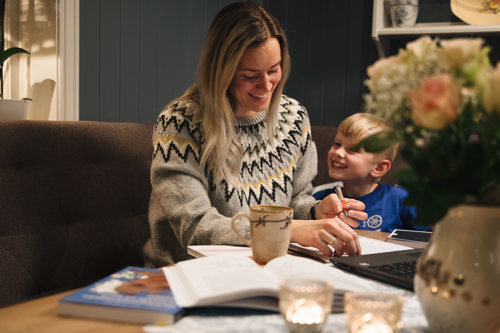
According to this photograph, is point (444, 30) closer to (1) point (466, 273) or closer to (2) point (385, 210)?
(2) point (385, 210)

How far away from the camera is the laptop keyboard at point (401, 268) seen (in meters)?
0.87

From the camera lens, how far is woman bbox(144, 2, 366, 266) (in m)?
1.32

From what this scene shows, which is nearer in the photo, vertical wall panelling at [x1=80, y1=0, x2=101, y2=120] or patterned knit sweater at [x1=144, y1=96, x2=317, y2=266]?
patterned knit sweater at [x1=144, y1=96, x2=317, y2=266]

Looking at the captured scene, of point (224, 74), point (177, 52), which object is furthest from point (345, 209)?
point (177, 52)

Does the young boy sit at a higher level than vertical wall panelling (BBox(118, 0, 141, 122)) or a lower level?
lower

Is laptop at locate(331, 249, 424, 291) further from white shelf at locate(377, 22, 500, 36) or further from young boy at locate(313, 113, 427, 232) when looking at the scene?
white shelf at locate(377, 22, 500, 36)

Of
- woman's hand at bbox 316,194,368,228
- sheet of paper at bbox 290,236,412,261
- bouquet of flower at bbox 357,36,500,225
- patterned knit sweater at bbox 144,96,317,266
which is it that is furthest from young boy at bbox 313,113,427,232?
bouquet of flower at bbox 357,36,500,225

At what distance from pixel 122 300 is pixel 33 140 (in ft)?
2.80

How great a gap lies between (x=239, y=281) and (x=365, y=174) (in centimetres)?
124

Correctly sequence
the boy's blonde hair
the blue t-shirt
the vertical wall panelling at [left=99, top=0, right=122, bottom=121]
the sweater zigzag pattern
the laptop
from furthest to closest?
1. the vertical wall panelling at [left=99, top=0, right=122, bottom=121]
2. the boy's blonde hair
3. the blue t-shirt
4. the sweater zigzag pattern
5. the laptop

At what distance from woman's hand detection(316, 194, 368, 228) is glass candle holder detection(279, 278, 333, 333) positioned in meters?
0.66

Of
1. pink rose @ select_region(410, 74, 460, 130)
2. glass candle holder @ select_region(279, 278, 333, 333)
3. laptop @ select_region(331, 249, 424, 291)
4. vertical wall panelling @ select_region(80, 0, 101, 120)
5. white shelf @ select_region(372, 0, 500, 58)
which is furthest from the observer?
white shelf @ select_region(372, 0, 500, 58)

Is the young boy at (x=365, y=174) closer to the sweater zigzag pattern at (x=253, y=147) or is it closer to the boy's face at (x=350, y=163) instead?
the boy's face at (x=350, y=163)

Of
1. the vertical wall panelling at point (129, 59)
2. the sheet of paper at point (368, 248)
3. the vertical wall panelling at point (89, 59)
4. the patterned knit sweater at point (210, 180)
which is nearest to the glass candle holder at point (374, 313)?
the sheet of paper at point (368, 248)
